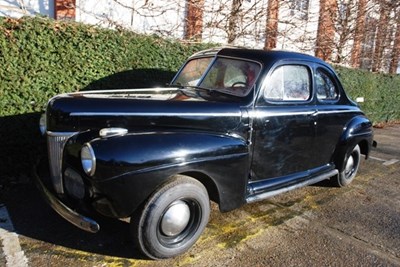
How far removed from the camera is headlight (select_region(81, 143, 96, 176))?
260 cm

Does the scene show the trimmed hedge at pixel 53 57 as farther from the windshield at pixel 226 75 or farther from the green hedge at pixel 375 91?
the green hedge at pixel 375 91

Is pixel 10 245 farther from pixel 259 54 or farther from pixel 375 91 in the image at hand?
pixel 375 91

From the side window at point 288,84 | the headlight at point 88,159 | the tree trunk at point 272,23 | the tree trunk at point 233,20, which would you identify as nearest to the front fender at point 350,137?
the side window at point 288,84

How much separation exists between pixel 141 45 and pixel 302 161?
3.03 m

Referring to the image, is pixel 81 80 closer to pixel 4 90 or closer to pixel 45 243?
pixel 4 90

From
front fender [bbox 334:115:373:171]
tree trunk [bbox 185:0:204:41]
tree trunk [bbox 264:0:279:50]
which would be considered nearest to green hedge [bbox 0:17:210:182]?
front fender [bbox 334:115:373:171]

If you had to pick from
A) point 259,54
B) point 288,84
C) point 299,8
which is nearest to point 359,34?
point 299,8

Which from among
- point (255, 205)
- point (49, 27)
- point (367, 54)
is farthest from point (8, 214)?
point (367, 54)

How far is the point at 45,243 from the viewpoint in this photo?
3.15 meters

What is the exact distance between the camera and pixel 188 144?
9.55 ft

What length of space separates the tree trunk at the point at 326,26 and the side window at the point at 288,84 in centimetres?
933

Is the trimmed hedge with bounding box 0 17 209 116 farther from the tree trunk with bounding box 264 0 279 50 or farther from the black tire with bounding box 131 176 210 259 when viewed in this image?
the tree trunk with bounding box 264 0 279 50

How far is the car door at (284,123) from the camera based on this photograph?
357cm

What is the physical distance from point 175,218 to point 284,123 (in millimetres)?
1593
